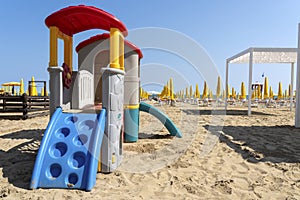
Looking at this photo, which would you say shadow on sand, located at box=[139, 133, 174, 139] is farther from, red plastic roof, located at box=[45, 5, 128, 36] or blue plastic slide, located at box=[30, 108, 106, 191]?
red plastic roof, located at box=[45, 5, 128, 36]

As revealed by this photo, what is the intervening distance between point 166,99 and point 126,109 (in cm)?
1700

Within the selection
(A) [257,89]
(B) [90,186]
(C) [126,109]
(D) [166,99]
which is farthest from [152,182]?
(A) [257,89]

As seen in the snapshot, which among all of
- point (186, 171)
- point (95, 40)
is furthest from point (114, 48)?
point (186, 171)

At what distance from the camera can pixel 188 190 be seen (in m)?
2.74

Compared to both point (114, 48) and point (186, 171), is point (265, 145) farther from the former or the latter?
point (114, 48)

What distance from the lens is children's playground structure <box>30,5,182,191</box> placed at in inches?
111

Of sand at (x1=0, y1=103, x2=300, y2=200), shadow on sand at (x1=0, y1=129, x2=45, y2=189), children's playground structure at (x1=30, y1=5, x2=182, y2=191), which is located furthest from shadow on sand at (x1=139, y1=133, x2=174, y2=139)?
shadow on sand at (x1=0, y1=129, x2=45, y2=189)

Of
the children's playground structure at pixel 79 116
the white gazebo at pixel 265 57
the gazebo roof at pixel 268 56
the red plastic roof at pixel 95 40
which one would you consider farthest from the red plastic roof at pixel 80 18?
the gazebo roof at pixel 268 56

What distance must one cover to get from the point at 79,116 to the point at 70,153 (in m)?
0.68

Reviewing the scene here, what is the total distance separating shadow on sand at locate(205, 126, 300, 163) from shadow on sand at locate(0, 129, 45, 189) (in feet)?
12.5

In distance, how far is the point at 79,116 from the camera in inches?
135

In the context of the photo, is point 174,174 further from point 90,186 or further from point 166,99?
point 166,99

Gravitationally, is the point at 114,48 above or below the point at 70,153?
above

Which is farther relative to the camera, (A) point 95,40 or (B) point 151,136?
(B) point 151,136
